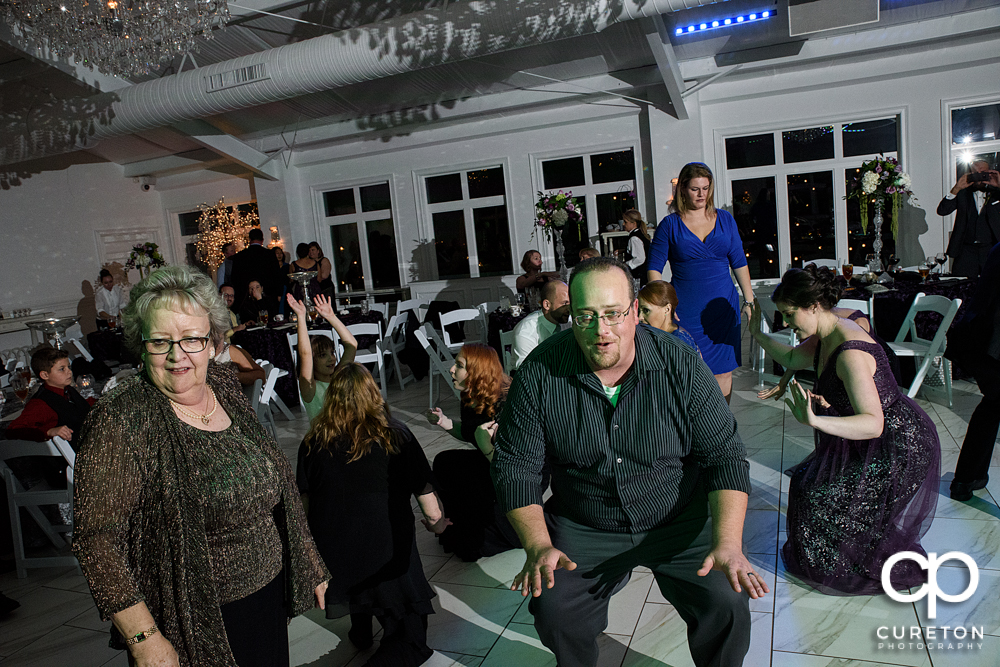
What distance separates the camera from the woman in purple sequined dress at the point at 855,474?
7.94 ft

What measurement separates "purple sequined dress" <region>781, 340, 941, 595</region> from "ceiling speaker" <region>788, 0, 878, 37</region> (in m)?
4.60

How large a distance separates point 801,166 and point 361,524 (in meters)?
8.19

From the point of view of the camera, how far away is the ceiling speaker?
5660 millimetres

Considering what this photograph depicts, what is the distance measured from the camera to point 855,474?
2453mm

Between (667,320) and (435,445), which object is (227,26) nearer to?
(435,445)

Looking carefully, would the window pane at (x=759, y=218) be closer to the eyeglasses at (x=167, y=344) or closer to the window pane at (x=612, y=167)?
the window pane at (x=612, y=167)

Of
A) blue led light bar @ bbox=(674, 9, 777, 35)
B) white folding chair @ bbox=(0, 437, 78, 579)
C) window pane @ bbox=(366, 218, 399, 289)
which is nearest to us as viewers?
white folding chair @ bbox=(0, 437, 78, 579)

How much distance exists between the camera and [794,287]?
99.8 inches

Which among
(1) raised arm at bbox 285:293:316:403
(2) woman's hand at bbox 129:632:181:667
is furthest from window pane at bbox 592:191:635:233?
(2) woman's hand at bbox 129:632:181:667

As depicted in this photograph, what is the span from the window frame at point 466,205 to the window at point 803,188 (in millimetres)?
3016

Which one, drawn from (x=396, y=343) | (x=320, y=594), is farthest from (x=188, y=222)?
(x=320, y=594)

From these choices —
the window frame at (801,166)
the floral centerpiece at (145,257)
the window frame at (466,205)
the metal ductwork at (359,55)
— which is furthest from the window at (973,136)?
the floral centerpiece at (145,257)

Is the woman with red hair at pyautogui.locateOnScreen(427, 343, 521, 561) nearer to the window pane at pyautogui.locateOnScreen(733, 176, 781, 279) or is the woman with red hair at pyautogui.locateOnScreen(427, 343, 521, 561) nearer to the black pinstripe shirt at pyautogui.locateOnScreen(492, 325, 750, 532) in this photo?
the black pinstripe shirt at pyautogui.locateOnScreen(492, 325, 750, 532)

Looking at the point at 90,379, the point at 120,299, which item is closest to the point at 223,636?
the point at 90,379
